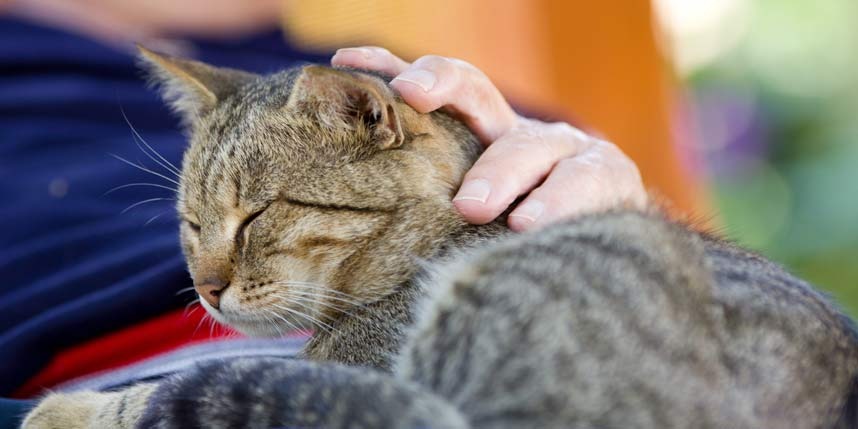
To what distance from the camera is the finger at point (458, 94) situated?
150cm

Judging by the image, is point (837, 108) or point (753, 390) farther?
point (837, 108)

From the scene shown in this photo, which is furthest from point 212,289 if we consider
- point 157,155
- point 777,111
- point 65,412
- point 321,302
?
point 777,111

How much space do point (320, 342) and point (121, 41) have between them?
1953 mm

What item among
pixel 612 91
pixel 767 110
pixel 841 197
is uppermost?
pixel 612 91

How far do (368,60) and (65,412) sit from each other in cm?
87

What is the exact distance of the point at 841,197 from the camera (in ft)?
18.0

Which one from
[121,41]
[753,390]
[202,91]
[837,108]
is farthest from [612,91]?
[837,108]

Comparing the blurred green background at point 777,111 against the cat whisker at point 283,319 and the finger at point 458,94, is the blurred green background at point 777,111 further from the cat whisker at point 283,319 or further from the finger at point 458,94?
the cat whisker at point 283,319

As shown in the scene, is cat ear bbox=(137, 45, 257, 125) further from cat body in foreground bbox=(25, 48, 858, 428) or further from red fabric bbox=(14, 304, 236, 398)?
red fabric bbox=(14, 304, 236, 398)

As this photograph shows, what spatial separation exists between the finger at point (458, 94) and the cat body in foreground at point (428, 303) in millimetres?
39

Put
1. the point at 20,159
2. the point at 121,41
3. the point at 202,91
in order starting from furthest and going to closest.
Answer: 1. the point at 121,41
2. the point at 20,159
3. the point at 202,91

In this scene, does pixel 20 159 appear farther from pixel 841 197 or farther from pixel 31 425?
pixel 841 197

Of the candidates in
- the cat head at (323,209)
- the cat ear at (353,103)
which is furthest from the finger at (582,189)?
the cat ear at (353,103)

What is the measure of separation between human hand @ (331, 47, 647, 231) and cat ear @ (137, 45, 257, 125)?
252mm
